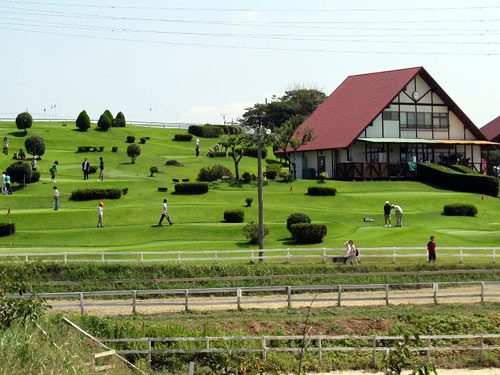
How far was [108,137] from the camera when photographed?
91188 mm

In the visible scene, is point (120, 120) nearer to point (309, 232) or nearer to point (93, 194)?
point (93, 194)

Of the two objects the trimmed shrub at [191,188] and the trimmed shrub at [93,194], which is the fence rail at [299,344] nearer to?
the trimmed shrub at [93,194]

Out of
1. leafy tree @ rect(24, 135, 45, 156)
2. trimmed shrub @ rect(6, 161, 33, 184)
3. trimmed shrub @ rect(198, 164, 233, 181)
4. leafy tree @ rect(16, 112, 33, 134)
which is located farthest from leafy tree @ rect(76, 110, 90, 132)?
trimmed shrub @ rect(6, 161, 33, 184)

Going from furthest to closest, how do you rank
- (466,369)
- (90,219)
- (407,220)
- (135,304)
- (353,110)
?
1. (353,110)
2. (407,220)
3. (90,219)
4. (135,304)
5. (466,369)

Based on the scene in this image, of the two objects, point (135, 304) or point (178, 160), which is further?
point (178, 160)

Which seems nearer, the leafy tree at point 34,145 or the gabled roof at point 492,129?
the leafy tree at point 34,145

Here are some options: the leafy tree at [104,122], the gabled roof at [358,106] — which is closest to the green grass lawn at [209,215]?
the gabled roof at [358,106]

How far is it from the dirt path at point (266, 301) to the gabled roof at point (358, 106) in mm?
32082

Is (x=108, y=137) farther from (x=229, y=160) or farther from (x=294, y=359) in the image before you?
(x=294, y=359)

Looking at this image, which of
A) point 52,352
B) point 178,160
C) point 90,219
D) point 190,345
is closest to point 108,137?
point 178,160

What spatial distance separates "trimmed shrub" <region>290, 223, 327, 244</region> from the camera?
4131 cm

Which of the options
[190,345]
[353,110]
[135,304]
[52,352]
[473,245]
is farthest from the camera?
[353,110]

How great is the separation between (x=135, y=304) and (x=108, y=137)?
63778mm

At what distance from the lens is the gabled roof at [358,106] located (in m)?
66.9
